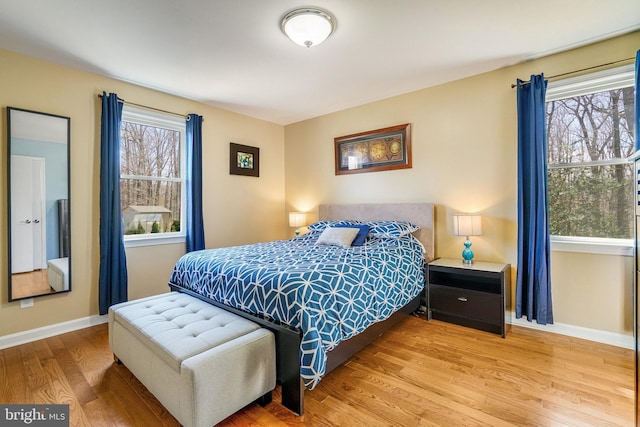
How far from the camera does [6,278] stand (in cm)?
255

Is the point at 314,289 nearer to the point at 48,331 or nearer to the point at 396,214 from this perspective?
the point at 396,214

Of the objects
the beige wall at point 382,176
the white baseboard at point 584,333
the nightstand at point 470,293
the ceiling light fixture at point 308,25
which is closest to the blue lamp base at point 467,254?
the nightstand at point 470,293

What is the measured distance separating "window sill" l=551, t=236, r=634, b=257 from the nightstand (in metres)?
0.46

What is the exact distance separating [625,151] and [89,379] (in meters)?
4.51

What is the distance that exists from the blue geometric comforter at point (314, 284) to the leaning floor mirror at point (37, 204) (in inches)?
45.1

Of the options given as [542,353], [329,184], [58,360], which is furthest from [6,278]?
[542,353]

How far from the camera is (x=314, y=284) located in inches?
72.2

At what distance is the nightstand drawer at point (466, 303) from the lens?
2.68m

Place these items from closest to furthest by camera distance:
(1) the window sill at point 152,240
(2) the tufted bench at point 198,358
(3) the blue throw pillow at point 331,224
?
(2) the tufted bench at point 198,358 < (1) the window sill at point 152,240 < (3) the blue throw pillow at point 331,224

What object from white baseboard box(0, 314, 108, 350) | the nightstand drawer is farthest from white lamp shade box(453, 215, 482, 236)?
white baseboard box(0, 314, 108, 350)

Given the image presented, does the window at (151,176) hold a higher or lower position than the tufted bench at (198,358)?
higher

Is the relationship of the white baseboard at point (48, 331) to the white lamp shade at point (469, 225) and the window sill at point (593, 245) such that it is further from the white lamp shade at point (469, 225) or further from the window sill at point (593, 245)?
the window sill at point (593, 245)

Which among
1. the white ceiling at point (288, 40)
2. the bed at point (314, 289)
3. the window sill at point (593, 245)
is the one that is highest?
the white ceiling at point (288, 40)

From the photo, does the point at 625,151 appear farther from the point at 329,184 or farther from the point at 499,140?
the point at 329,184
